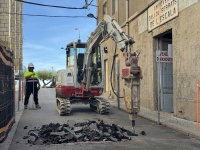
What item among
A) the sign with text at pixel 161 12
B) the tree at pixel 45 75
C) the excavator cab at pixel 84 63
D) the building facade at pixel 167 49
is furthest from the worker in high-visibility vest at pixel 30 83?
the tree at pixel 45 75

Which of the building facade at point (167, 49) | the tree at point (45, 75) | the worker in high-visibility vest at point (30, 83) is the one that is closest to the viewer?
the building facade at point (167, 49)

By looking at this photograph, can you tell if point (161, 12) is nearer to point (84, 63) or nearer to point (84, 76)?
point (84, 63)

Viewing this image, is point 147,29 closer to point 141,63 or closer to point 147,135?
point 141,63

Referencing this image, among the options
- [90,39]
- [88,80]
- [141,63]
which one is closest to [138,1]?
[141,63]

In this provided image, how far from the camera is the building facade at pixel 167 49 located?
36.7 feet

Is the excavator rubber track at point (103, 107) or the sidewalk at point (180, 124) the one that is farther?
the excavator rubber track at point (103, 107)

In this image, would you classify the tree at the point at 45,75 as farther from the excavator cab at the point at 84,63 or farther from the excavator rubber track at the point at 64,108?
the excavator rubber track at the point at 64,108

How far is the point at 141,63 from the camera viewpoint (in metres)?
16.4

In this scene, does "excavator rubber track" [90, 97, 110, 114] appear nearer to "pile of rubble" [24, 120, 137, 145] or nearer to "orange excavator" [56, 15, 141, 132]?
"orange excavator" [56, 15, 141, 132]

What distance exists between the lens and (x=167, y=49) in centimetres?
1512

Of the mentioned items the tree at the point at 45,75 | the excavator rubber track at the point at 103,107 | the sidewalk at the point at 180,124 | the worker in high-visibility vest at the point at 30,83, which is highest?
the tree at the point at 45,75

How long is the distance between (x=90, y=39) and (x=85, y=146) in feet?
23.0

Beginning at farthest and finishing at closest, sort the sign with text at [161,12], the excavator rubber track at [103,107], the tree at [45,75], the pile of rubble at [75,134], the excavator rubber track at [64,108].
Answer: the tree at [45,75] < the excavator rubber track at [103,107] < the excavator rubber track at [64,108] < the sign with text at [161,12] < the pile of rubble at [75,134]

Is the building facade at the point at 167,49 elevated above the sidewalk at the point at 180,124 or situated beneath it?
elevated above
